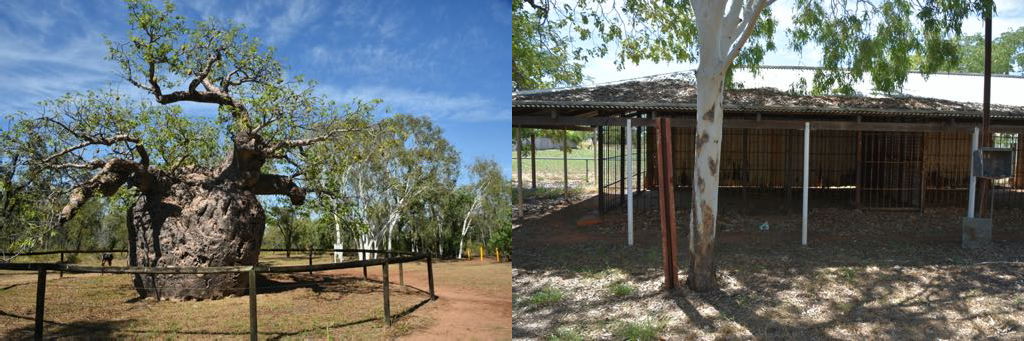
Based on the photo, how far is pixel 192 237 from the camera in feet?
25.4

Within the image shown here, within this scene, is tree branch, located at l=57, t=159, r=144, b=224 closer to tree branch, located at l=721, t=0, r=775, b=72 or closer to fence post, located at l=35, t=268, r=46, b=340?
fence post, located at l=35, t=268, r=46, b=340

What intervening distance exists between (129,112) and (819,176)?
12.1 meters

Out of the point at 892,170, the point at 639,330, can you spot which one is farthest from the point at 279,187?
the point at 892,170

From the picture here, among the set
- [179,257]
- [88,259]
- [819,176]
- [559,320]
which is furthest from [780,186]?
[88,259]

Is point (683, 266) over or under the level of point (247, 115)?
under

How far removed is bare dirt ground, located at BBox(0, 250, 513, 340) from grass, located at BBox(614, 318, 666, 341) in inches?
49.2

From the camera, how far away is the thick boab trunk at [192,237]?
753 cm

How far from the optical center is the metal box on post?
7.73 m

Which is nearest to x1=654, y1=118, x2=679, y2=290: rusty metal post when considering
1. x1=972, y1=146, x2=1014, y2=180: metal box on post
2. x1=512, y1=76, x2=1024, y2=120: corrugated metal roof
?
x1=512, y1=76, x2=1024, y2=120: corrugated metal roof

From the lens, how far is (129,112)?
8.31m

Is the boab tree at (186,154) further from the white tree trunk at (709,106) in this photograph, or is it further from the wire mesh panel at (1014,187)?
the wire mesh panel at (1014,187)

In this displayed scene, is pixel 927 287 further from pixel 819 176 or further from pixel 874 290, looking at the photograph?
pixel 819 176

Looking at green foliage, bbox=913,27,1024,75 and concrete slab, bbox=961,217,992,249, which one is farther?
green foliage, bbox=913,27,1024,75

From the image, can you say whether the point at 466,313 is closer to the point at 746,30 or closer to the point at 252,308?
the point at 252,308
